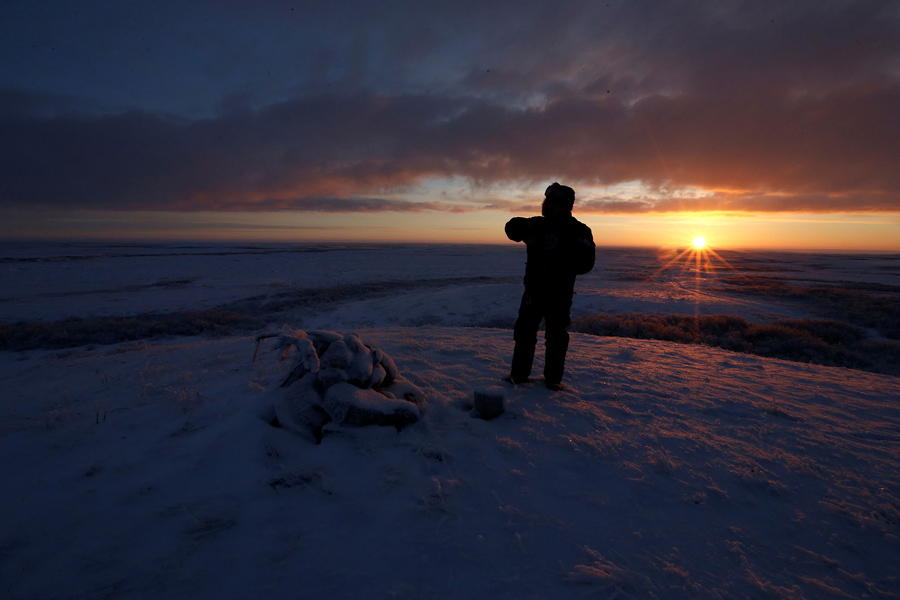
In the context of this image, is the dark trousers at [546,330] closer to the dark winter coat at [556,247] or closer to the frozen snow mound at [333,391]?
the dark winter coat at [556,247]

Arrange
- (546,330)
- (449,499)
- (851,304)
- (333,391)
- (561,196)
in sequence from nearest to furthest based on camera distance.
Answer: (449,499)
(333,391)
(561,196)
(546,330)
(851,304)

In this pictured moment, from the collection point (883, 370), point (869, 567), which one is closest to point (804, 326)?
point (883, 370)

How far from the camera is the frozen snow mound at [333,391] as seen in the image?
10.9 feet

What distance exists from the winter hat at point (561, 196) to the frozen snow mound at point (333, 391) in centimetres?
267

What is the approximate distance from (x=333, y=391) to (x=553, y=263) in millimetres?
2738

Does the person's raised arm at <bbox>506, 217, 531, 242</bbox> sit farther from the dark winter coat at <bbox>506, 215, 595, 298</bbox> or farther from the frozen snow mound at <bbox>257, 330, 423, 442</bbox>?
the frozen snow mound at <bbox>257, 330, 423, 442</bbox>

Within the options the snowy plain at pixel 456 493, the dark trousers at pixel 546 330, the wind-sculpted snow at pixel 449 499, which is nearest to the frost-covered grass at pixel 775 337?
the snowy plain at pixel 456 493

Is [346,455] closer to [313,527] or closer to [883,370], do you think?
[313,527]

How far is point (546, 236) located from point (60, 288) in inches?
1087

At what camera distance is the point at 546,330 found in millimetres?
4469

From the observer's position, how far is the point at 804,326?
1226 centimetres

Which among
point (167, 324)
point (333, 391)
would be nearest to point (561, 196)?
point (333, 391)

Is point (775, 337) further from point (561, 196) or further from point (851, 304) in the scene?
point (851, 304)

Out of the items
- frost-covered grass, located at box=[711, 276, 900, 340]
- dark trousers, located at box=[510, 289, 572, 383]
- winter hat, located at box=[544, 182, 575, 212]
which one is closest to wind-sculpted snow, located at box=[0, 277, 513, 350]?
dark trousers, located at box=[510, 289, 572, 383]
